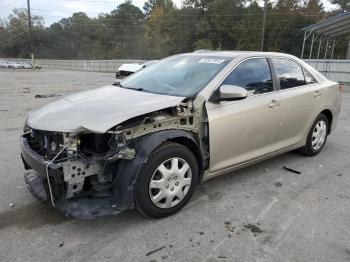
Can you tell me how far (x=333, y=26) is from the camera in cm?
2022

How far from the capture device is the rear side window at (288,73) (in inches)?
177

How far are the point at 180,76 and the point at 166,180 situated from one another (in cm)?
140

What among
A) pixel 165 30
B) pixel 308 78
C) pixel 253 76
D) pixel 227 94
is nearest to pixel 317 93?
pixel 308 78

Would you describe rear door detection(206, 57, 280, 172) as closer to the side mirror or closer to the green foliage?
the side mirror

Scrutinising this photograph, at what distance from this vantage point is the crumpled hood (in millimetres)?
2961

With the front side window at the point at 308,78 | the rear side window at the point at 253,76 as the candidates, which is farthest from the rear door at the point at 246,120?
the front side window at the point at 308,78

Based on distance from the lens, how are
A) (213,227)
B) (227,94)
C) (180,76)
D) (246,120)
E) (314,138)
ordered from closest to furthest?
(213,227), (227,94), (246,120), (180,76), (314,138)

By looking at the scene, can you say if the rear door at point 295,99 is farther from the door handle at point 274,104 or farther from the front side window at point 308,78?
the door handle at point 274,104

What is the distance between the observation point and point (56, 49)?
83500mm

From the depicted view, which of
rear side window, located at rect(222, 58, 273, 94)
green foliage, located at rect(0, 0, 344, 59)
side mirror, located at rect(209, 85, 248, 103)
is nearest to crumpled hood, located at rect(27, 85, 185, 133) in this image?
side mirror, located at rect(209, 85, 248, 103)

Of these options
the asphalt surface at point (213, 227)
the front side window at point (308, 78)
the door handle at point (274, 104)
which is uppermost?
the front side window at point (308, 78)

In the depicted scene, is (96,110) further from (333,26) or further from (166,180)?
(333,26)

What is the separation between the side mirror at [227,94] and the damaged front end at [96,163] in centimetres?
60

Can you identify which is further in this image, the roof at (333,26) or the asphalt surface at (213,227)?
the roof at (333,26)
